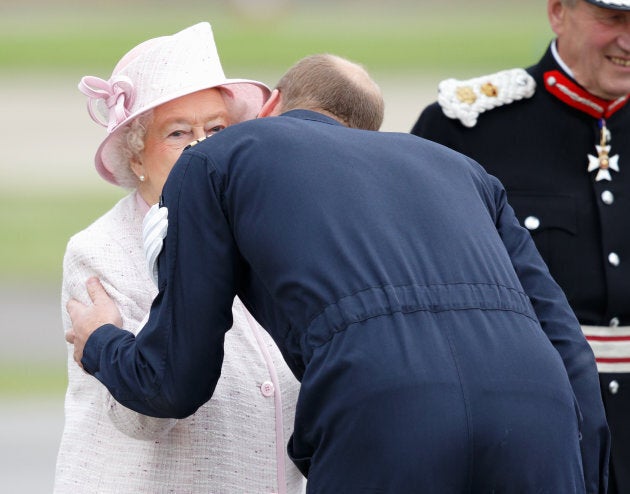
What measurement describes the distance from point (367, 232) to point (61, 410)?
14.4ft

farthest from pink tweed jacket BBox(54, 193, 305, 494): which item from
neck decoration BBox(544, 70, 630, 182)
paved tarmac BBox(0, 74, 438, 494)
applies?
paved tarmac BBox(0, 74, 438, 494)

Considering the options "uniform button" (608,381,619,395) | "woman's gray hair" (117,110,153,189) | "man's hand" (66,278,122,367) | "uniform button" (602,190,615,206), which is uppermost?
"woman's gray hair" (117,110,153,189)

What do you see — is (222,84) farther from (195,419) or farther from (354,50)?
(354,50)

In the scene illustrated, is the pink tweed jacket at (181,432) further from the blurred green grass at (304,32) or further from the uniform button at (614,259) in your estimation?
the blurred green grass at (304,32)

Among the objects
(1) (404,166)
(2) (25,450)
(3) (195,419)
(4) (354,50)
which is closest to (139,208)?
Answer: (3) (195,419)

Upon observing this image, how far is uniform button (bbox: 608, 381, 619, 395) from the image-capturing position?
341cm

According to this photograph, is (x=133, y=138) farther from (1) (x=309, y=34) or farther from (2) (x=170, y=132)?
(1) (x=309, y=34)

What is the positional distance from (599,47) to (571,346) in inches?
Result: 49.9

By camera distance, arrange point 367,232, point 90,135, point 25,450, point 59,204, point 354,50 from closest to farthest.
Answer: point 367,232
point 25,450
point 59,204
point 90,135
point 354,50

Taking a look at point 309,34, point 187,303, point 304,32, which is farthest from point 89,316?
point 304,32

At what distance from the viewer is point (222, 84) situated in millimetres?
3061

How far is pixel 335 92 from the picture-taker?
2.50m

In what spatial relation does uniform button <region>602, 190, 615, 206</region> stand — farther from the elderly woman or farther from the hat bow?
the hat bow

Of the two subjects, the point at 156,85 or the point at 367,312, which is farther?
the point at 156,85
